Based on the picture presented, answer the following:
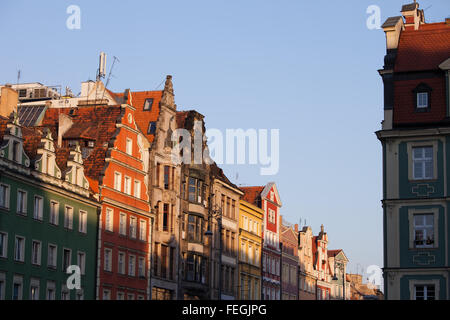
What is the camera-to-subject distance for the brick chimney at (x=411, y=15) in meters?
61.3

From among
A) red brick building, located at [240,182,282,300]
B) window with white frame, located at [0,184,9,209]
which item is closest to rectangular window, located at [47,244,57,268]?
window with white frame, located at [0,184,9,209]

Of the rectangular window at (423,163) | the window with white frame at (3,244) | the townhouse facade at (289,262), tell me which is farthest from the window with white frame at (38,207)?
the townhouse facade at (289,262)

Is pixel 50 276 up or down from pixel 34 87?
down

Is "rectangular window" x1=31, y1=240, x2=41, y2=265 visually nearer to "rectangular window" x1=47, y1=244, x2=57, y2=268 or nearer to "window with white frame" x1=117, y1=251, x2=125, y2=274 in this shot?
"rectangular window" x1=47, y1=244, x2=57, y2=268

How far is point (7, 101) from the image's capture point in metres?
68.7

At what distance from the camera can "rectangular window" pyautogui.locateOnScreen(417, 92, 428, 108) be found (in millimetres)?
55625

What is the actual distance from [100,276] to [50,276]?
21.7 ft

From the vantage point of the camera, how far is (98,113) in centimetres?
7662

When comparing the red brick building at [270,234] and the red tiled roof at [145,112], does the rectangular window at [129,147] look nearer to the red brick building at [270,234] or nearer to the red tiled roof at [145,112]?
the red tiled roof at [145,112]

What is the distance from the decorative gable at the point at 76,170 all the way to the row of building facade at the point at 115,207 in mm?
101

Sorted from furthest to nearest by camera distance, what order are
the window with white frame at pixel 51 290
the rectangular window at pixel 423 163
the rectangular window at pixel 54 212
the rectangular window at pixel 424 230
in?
the rectangular window at pixel 54 212 < the window with white frame at pixel 51 290 < the rectangular window at pixel 423 163 < the rectangular window at pixel 424 230

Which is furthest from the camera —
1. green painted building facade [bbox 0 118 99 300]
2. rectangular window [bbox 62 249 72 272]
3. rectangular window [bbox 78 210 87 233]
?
rectangular window [bbox 78 210 87 233]

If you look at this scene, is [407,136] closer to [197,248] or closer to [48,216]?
[48,216]
